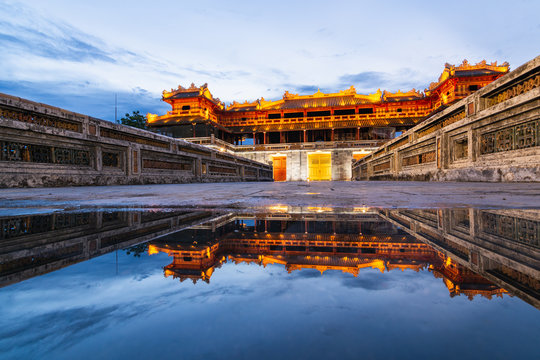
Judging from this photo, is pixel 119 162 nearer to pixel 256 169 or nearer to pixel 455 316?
pixel 455 316

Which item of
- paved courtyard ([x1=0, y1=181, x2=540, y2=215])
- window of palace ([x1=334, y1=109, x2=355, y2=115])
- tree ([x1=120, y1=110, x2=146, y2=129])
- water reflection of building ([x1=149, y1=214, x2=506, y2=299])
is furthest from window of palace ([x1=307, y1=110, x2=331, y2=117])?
water reflection of building ([x1=149, y1=214, x2=506, y2=299])

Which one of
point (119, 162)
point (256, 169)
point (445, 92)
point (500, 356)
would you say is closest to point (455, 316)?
point (500, 356)

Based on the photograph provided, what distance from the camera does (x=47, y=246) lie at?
914mm

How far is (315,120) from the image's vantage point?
30.3 meters

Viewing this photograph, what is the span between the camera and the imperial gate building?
25.2 m

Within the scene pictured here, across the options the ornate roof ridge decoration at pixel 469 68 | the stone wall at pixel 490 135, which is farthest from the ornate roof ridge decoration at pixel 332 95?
the stone wall at pixel 490 135

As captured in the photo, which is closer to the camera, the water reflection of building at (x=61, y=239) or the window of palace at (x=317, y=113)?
the water reflection of building at (x=61, y=239)

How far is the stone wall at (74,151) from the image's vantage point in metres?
4.75

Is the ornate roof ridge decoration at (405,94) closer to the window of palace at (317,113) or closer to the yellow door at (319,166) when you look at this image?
the window of palace at (317,113)

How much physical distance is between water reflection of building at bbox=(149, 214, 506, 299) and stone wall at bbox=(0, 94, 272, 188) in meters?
5.38

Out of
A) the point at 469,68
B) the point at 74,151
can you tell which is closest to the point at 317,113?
the point at 469,68

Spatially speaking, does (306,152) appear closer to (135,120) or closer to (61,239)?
(135,120)

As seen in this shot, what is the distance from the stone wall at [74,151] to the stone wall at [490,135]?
291 inches

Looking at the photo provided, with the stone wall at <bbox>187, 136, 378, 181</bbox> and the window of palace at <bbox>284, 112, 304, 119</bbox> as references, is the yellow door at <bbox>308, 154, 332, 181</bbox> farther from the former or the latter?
the window of palace at <bbox>284, 112, 304, 119</bbox>
